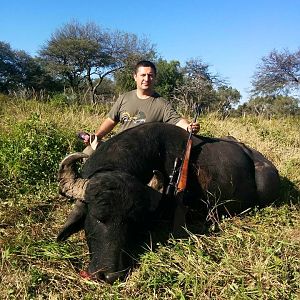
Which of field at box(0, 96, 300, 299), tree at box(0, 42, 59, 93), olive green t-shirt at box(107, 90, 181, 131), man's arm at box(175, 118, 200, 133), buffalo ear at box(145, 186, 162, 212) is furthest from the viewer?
tree at box(0, 42, 59, 93)

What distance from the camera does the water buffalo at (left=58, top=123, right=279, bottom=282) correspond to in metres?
3.02

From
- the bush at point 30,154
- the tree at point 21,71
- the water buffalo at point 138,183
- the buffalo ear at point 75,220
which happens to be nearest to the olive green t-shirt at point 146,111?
the water buffalo at point 138,183

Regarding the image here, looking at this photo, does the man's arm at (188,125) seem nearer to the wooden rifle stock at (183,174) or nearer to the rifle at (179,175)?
the rifle at (179,175)

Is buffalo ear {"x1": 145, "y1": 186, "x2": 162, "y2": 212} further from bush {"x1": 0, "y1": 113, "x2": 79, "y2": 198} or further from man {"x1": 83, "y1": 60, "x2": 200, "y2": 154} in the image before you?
bush {"x1": 0, "y1": 113, "x2": 79, "y2": 198}

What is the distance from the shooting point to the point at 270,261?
313 centimetres

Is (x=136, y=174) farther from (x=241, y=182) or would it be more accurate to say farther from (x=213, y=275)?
(x=241, y=182)

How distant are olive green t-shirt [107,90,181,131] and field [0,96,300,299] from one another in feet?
3.70

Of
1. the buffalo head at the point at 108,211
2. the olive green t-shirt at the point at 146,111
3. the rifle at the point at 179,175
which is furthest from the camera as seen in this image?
the olive green t-shirt at the point at 146,111

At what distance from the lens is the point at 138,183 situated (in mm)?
3291

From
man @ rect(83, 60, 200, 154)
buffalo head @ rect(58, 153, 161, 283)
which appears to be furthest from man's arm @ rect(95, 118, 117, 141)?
buffalo head @ rect(58, 153, 161, 283)

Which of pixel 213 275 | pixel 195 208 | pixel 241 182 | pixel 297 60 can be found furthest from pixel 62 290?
pixel 297 60

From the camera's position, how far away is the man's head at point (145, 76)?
5.00m

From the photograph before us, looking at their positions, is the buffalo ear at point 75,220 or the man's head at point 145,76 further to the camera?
the man's head at point 145,76

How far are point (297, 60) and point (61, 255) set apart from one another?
2858 centimetres
